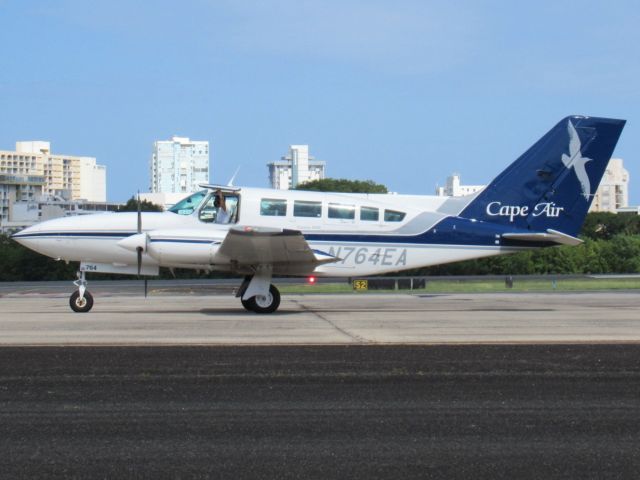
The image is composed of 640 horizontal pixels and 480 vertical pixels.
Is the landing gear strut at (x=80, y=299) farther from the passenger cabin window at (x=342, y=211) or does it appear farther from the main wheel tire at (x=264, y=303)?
the passenger cabin window at (x=342, y=211)

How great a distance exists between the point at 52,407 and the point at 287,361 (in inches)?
132

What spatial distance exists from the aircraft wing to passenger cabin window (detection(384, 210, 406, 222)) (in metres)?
1.45

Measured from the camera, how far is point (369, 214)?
19.2 metres

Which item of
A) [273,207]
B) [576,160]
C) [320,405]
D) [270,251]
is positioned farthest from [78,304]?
[320,405]

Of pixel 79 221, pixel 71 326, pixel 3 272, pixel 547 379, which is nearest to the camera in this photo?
pixel 547 379

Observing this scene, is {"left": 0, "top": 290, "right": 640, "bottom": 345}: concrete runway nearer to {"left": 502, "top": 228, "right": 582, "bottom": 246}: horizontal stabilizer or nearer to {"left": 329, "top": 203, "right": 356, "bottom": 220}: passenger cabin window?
{"left": 502, "top": 228, "right": 582, "bottom": 246}: horizontal stabilizer

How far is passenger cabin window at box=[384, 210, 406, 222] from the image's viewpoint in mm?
19219

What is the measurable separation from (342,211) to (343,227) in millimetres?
346

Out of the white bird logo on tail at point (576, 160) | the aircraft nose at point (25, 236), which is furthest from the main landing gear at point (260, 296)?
the white bird logo on tail at point (576, 160)

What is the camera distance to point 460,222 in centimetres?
1958

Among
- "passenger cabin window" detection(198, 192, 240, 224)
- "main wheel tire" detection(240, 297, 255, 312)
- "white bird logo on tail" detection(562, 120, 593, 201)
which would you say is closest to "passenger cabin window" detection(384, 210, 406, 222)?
"passenger cabin window" detection(198, 192, 240, 224)

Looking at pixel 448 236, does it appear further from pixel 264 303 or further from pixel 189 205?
pixel 189 205

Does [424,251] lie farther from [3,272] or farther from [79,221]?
[3,272]

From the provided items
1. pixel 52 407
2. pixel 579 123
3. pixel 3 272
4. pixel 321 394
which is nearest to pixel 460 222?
pixel 579 123
